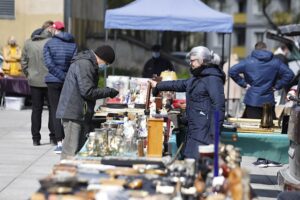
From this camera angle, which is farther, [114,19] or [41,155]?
[114,19]

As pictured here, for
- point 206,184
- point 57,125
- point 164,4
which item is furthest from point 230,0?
point 206,184

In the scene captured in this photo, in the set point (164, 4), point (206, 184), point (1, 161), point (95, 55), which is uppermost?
point (164, 4)

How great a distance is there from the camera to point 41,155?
38.2 feet

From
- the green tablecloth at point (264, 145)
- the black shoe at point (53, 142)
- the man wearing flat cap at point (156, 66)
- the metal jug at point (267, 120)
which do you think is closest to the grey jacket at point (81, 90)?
the green tablecloth at point (264, 145)

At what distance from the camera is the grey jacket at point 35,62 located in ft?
39.7

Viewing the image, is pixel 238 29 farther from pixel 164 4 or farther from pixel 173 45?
pixel 164 4

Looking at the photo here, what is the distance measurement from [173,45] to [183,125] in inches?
1653

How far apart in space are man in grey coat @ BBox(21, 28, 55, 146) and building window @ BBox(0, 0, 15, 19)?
9453 millimetres

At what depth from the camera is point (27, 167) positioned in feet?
35.1

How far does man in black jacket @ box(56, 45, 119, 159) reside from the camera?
8.22m

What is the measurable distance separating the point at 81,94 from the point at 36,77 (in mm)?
3970

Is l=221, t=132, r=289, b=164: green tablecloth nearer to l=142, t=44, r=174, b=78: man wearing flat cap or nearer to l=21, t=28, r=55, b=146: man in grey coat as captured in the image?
l=21, t=28, r=55, b=146: man in grey coat

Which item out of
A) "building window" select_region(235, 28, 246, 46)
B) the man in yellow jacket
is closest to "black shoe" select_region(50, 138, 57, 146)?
the man in yellow jacket

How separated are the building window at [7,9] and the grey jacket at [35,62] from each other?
943 cm
